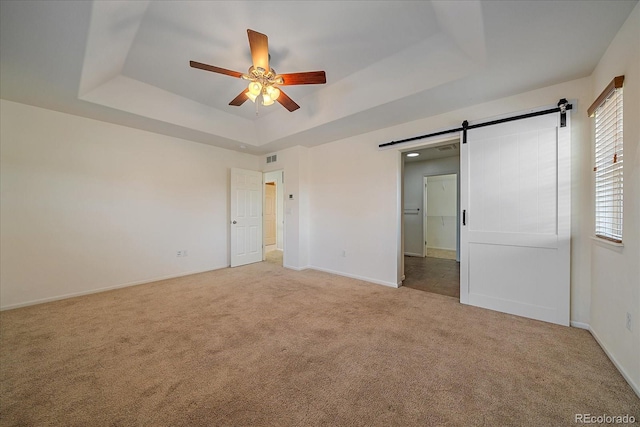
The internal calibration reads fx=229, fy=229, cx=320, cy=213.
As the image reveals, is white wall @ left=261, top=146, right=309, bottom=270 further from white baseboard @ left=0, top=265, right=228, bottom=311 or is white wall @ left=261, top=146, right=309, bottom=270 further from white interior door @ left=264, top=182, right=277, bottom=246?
white interior door @ left=264, top=182, right=277, bottom=246

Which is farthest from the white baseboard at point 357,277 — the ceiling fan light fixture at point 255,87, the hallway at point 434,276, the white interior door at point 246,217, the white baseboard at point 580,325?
the ceiling fan light fixture at point 255,87

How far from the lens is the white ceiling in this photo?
5.76 ft

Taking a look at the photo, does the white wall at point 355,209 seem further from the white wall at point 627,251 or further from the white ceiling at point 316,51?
the white wall at point 627,251

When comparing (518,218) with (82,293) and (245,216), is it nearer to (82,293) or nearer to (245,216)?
(245,216)

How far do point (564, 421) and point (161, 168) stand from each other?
539cm

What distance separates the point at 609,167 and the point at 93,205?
19.7 ft

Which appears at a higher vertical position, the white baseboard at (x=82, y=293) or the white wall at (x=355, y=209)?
the white wall at (x=355, y=209)

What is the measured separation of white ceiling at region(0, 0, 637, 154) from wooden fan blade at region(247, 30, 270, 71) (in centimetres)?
31

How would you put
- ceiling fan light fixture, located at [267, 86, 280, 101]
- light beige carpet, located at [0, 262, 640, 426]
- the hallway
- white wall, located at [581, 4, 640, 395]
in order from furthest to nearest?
1. the hallway
2. ceiling fan light fixture, located at [267, 86, 280, 101]
3. white wall, located at [581, 4, 640, 395]
4. light beige carpet, located at [0, 262, 640, 426]

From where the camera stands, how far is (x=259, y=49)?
6.76ft

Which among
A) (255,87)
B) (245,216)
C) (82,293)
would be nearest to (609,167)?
(255,87)

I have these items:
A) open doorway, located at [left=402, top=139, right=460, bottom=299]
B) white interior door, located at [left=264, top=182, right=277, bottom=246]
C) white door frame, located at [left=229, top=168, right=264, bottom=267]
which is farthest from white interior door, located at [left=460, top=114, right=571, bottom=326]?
white interior door, located at [left=264, top=182, right=277, bottom=246]

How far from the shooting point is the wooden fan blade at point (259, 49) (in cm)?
193

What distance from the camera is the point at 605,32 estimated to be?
5.78 feet
